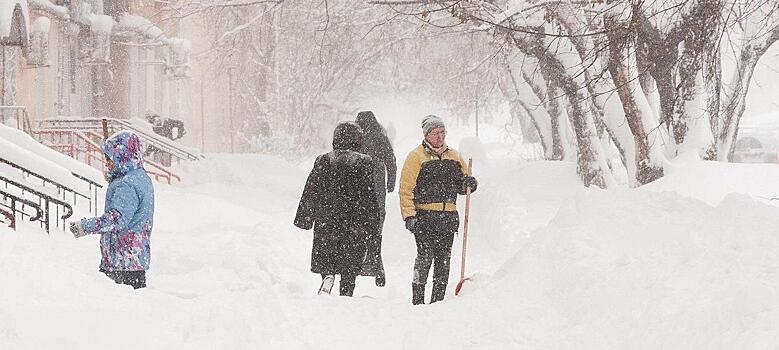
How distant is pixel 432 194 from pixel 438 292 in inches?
31.9

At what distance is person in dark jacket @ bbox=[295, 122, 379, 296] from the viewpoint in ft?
26.1

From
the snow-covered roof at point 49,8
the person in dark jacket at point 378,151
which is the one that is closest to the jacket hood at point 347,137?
the person in dark jacket at point 378,151

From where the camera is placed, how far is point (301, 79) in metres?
35.6

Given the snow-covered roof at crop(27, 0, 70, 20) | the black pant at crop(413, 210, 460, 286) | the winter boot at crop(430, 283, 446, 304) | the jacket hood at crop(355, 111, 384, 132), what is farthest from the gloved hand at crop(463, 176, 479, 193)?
the snow-covered roof at crop(27, 0, 70, 20)

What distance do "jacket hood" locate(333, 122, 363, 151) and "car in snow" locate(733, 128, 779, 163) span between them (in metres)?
29.9

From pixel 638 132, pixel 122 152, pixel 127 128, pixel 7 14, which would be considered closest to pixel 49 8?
pixel 127 128

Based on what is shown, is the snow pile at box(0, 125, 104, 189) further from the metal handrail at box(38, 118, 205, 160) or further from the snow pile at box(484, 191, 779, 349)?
the metal handrail at box(38, 118, 205, 160)

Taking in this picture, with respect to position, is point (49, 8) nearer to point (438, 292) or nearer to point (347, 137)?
point (347, 137)

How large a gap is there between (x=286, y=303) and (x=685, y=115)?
27.4 feet

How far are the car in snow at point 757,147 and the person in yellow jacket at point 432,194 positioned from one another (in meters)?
29.6

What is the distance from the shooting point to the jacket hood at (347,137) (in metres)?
7.97

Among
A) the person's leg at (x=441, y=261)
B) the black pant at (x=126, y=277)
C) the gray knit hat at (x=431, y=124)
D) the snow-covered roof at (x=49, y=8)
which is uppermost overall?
the snow-covered roof at (x=49, y=8)

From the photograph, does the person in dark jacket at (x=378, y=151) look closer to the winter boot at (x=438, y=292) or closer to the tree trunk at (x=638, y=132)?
the winter boot at (x=438, y=292)

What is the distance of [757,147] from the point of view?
120 feet
